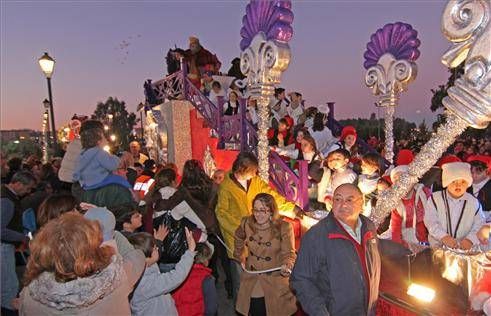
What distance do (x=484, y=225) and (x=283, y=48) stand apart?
3437mm

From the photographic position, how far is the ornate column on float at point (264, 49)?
5754 mm

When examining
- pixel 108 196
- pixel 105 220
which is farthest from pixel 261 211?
pixel 105 220

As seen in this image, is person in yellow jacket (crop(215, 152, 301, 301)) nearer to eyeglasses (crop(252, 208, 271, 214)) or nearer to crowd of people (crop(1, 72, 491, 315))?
crowd of people (crop(1, 72, 491, 315))

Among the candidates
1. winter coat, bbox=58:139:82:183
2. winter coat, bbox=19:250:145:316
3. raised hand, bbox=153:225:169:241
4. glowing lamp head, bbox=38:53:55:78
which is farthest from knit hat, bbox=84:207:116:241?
glowing lamp head, bbox=38:53:55:78

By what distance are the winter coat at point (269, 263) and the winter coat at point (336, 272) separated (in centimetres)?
115

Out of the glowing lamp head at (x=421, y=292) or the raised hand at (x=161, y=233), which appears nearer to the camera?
the glowing lamp head at (x=421, y=292)

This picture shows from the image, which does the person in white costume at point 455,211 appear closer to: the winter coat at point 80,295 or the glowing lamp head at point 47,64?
the winter coat at point 80,295

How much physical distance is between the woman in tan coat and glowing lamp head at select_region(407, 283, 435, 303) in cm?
131

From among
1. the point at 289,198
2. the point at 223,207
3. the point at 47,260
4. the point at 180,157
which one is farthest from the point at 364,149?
the point at 47,260

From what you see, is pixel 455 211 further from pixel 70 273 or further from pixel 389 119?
pixel 389 119

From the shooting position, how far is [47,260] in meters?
2.13

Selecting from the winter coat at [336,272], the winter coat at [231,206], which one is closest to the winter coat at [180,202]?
the winter coat at [231,206]

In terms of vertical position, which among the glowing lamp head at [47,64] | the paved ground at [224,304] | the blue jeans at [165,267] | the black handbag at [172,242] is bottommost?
the paved ground at [224,304]

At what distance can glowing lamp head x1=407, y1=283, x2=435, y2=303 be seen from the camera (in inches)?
118
